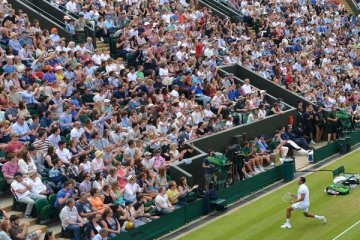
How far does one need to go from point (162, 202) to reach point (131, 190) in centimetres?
102

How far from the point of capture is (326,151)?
1305 inches

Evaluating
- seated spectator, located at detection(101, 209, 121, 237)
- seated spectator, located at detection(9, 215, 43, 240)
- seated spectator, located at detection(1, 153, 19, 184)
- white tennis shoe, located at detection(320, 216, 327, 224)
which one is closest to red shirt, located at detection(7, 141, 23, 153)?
seated spectator, located at detection(1, 153, 19, 184)

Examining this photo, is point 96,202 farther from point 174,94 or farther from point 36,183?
point 174,94

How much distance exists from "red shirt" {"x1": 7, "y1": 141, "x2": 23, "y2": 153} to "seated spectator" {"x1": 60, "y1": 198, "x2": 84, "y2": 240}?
95.4 inches

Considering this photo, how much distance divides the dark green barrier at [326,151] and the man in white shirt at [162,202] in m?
11.1

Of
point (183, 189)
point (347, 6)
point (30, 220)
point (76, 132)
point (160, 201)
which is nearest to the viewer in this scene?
point (30, 220)

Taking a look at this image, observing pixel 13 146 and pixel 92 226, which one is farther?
pixel 13 146

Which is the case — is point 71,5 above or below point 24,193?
above

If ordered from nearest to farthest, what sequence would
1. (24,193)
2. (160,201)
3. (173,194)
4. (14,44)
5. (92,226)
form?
(92,226)
(24,193)
(160,201)
(173,194)
(14,44)

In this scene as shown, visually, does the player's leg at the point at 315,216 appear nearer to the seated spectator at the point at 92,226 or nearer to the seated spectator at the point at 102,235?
the seated spectator at the point at 92,226

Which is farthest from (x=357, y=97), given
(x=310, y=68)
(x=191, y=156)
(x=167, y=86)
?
(x=191, y=156)

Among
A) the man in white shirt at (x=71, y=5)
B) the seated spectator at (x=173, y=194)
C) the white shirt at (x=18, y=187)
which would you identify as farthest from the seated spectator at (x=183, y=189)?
the man in white shirt at (x=71, y=5)

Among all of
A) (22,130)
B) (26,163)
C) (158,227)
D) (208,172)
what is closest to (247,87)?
(208,172)

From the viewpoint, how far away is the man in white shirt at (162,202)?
74.1 ft
